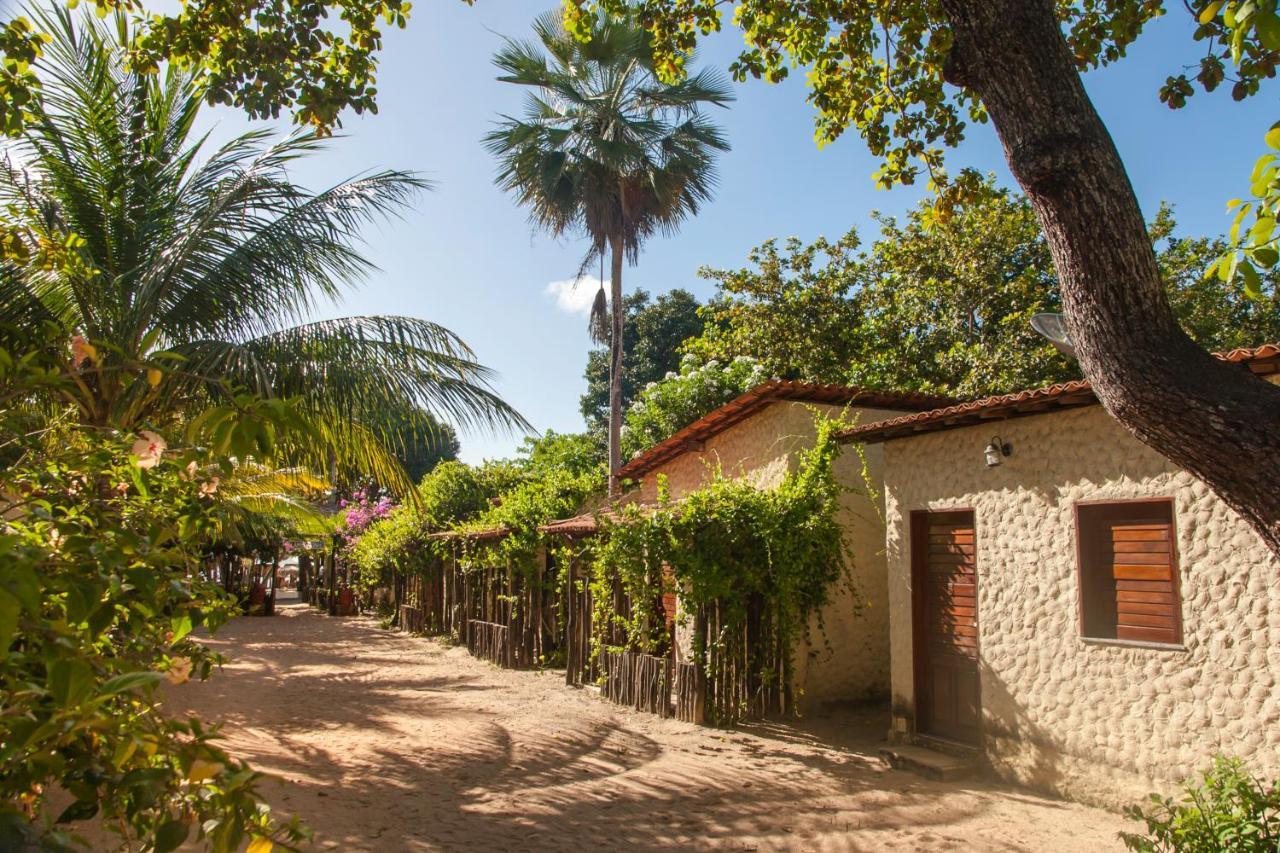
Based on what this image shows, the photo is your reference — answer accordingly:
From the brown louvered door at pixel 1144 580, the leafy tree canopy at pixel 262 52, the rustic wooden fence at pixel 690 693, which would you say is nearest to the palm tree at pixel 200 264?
the leafy tree canopy at pixel 262 52

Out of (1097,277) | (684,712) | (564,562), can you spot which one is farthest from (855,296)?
(1097,277)

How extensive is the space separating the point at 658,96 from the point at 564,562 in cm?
1020

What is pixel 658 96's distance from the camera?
1844cm

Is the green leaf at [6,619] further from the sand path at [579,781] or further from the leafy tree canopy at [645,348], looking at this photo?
the leafy tree canopy at [645,348]

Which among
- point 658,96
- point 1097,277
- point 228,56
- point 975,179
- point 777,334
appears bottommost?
point 1097,277

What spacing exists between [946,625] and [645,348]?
23828mm

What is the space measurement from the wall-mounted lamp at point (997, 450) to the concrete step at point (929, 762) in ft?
8.98

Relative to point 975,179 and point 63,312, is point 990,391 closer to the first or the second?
point 975,179

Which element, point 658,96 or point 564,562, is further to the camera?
point 658,96

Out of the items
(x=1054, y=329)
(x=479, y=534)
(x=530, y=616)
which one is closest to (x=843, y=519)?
(x=530, y=616)

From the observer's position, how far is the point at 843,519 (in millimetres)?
11086

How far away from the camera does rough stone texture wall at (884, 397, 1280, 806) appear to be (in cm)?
614

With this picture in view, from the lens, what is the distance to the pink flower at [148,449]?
8.38 ft

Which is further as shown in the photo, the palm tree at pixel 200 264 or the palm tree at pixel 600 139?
the palm tree at pixel 600 139
